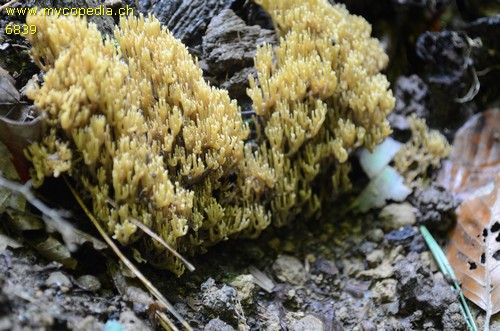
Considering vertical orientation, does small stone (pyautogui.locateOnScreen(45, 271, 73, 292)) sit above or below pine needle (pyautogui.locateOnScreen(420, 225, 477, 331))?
above

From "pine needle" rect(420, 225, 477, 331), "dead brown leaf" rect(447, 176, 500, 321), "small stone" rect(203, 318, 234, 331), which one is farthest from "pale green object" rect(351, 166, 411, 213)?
"small stone" rect(203, 318, 234, 331)

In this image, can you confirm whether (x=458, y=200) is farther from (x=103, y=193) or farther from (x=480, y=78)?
(x=103, y=193)

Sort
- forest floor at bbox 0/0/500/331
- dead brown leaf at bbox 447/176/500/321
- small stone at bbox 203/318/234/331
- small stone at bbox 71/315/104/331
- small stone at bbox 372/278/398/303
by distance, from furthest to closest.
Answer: small stone at bbox 372/278/398/303 → dead brown leaf at bbox 447/176/500/321 → small stone at bbox 203/318/234/331 → forest floor at bbox 0/0/500/331 → small stone at bbox 71/315/104/331

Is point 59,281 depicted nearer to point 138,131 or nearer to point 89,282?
point 89,282

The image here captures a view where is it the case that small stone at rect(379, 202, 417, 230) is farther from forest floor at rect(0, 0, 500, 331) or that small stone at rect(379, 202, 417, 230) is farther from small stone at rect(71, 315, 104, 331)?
small stone at rect(71, 315, 104, 331)

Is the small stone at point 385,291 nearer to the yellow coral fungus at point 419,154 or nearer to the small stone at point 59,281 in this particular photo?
the yellow coral fungus at point 419,154

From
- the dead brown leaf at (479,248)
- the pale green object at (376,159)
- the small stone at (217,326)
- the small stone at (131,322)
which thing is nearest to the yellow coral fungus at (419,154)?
the pale green object at (376,159)

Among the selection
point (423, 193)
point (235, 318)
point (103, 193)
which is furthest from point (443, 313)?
point (103, 193)
